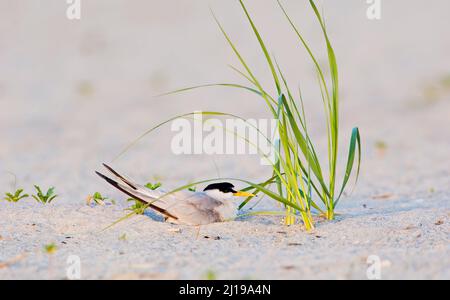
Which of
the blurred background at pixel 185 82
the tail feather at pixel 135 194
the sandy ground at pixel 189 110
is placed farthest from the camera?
the blurred background at pixel 185 82

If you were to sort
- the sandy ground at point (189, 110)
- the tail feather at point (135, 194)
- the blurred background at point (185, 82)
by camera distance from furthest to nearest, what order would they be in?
the blurred background at point (185, 82), the tail feather at point (135, 194), the sandy ground at point (189, 110)

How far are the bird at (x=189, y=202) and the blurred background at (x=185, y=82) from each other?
1.61 meters

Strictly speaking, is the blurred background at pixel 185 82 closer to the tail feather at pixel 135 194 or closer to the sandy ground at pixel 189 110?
the sandy ground at pixel 189 110

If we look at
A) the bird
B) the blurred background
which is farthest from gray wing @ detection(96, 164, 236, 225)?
the blurred background

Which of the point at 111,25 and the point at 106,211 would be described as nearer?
the point at 106,211

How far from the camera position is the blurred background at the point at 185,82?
7.18m

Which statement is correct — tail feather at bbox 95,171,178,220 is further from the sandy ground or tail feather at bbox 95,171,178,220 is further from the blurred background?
the blurred background

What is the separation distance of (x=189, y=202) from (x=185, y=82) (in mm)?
6806

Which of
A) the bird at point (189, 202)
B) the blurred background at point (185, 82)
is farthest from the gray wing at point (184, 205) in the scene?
the blurred background at point (185, 82)

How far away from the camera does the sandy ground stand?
354 centimetres
